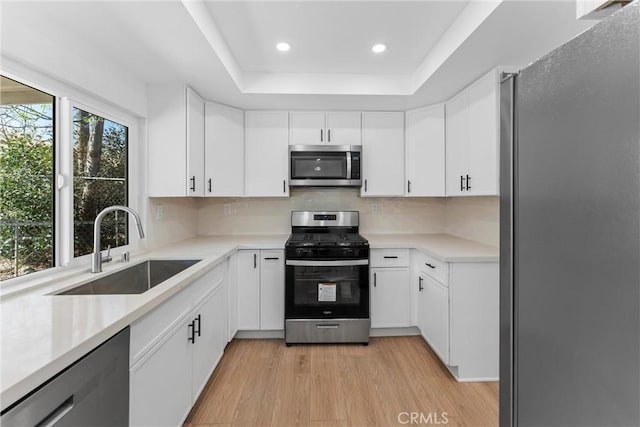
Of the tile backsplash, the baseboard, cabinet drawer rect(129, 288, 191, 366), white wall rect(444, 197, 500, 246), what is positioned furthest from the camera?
the tile backsplash

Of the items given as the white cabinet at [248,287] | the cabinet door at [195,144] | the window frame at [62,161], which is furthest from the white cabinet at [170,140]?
the white cabinet at [248,287]

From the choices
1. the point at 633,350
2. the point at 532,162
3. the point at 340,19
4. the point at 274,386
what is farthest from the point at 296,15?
the point at 274,386

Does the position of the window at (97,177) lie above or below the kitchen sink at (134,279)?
above

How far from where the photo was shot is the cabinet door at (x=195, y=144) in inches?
93.8

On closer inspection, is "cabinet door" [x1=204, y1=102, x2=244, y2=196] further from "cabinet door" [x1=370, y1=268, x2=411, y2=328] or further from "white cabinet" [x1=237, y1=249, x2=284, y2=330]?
"cabinet door" [x1=370, y1=268, x2=411, y2=328]

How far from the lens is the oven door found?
8.34ft

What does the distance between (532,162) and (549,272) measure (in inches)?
10.9

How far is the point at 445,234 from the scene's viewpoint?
3250 mm

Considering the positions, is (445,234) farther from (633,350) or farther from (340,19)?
(633,350)

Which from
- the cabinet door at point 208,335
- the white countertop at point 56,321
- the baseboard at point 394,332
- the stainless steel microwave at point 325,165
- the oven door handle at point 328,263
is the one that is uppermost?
the stainless steel microwave at point 325,165

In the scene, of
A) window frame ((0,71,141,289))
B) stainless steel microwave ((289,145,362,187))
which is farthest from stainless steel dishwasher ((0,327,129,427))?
stainless steel microwave ((289,145,362,187))

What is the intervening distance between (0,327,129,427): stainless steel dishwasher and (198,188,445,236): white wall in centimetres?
225

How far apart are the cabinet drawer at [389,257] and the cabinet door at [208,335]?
4.29ft

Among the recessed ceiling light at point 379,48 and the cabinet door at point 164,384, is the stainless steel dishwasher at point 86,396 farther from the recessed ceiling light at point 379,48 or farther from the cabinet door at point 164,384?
the recessed ceiling light at point 379,48
